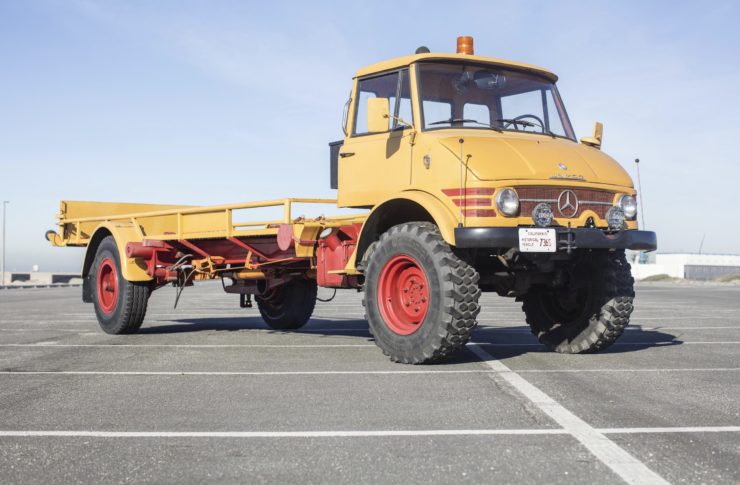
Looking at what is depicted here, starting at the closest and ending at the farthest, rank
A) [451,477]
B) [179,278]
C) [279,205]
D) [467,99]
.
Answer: [451,477], [467,99], [279,205], [179,278]

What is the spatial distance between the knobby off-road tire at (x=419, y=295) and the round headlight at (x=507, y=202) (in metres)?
0.58

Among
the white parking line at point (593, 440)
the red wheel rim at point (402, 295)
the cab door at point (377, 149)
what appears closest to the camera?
the white parking line at point (593, 440)

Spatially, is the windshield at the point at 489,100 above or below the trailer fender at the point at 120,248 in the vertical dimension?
above

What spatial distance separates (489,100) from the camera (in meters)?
8.72

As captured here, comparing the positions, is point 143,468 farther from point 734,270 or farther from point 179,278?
point 734,270

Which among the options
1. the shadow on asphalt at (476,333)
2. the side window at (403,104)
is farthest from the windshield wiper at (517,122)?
the shadow on asphalt at (476,333)

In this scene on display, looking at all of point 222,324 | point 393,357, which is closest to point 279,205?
point 393,357

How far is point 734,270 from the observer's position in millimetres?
83812

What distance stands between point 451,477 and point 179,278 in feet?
26.6

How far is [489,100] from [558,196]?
1.58 m

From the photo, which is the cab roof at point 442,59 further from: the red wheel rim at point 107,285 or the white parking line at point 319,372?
the red wheel rim at point 107,285

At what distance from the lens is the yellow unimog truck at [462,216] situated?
7.37 meters

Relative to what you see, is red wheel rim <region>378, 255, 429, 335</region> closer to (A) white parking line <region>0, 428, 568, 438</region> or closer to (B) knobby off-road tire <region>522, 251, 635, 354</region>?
(B) knobby off-road tire <region>522, 251, 635, 354</region>

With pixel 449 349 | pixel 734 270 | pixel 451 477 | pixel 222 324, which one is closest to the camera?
pixel 451 477
